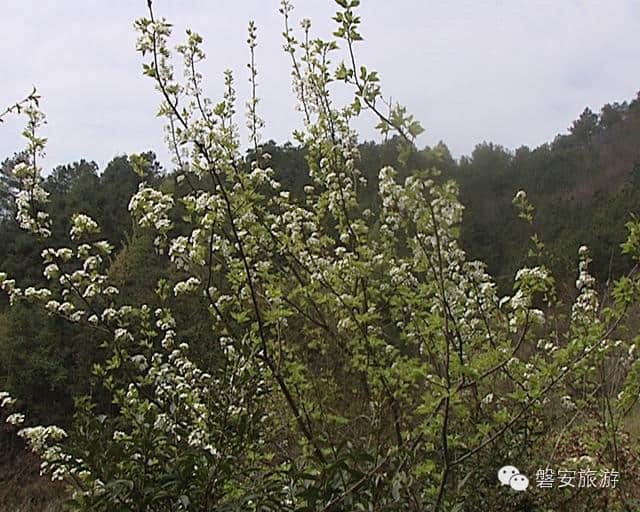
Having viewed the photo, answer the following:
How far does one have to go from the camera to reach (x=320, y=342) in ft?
11.2

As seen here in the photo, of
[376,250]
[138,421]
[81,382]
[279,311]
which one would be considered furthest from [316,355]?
[81,382]

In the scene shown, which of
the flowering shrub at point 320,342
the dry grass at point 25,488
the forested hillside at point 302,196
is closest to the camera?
the flowering shrub at point 320,342

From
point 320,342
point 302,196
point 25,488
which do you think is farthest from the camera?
point 25,488

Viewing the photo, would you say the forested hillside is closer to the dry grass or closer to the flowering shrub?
the dry grass

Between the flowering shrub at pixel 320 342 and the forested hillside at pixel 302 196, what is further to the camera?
the forested hillside at pixel 302 196

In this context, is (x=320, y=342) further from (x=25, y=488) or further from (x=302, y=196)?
(x=25, y=488)

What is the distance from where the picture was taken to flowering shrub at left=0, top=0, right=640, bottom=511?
63.1 inches

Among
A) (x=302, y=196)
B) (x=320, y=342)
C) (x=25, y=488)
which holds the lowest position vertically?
(x=25, y=488)

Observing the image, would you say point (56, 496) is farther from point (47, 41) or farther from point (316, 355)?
point (47, 41)

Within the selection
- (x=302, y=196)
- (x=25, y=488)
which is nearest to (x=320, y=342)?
(x=302, y=196)

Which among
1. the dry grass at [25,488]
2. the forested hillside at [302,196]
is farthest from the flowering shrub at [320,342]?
the dry grass at [25,488]

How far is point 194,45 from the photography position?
2.91 metres

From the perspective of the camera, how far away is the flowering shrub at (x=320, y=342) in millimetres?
1603

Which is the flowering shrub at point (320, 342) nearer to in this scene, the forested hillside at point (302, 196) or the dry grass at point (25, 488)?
the forested hillside at point (302, 196)
